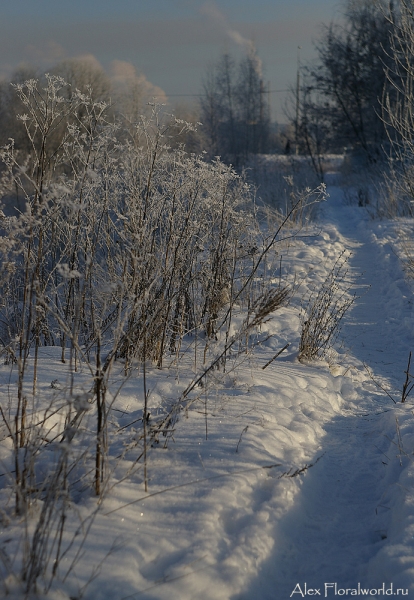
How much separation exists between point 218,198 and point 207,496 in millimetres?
2964

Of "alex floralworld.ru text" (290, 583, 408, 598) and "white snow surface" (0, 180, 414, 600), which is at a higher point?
"white snow surface" (0, 180, 414, 600)

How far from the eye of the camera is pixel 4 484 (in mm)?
2189

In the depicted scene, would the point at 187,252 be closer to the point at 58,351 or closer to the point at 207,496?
the point at 58,351

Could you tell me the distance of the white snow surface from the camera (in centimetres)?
183

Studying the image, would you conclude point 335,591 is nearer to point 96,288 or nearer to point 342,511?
point 342,511

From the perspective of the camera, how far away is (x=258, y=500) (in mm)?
2314

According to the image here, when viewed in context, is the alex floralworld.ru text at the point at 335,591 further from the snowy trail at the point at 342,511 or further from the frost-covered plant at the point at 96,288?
the frost-covered plant at the point at 96,288

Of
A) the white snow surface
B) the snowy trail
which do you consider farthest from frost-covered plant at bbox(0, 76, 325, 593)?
the snowy trail

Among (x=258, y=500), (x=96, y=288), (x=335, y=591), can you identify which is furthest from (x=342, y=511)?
(x=96, y=288)

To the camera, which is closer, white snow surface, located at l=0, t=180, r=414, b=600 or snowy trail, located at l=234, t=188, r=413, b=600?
white snow surface, located at l=0, t=180, r=414, b=600

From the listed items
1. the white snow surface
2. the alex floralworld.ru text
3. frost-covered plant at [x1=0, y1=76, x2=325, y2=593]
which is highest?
Answer: frost-covered plant at [x1=0, y1=76, x2=325, y2=593]

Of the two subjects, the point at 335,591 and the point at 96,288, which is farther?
A: the point at 96,288

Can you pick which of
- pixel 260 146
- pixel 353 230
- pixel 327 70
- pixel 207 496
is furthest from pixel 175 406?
pixel 260 146

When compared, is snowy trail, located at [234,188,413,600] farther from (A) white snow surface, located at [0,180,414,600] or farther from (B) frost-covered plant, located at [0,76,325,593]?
(B) frost-covered plant, located at [0,76,325,593]
